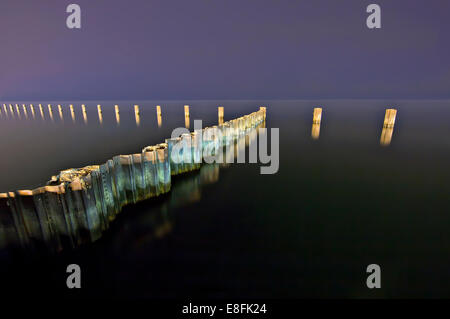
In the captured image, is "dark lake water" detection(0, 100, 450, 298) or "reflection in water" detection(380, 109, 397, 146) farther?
"reflection in water" detection(380, 109, 397, 146)

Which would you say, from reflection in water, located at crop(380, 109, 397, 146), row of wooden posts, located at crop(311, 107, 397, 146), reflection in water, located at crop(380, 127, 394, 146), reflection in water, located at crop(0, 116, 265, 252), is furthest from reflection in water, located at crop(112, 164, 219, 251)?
reflection in water, located at crop(380, 109, 397, 146)

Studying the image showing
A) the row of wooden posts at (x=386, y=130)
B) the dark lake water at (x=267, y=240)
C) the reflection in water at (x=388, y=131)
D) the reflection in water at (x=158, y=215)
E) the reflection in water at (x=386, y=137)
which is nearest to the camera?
the dark lake water at (x=267, y=240)

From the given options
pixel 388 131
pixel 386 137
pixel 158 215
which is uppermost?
pixel 388 131

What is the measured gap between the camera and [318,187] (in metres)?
6.75

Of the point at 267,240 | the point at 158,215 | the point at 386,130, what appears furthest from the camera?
the point at 386,130

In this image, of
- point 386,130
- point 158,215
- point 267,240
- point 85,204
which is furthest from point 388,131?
point 85,204

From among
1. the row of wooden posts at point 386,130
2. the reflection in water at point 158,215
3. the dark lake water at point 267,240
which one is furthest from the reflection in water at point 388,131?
the reflection in water at point 158,215

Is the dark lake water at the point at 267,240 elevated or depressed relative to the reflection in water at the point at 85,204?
depressed

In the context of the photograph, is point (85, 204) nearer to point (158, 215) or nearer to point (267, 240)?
point (158, 215)

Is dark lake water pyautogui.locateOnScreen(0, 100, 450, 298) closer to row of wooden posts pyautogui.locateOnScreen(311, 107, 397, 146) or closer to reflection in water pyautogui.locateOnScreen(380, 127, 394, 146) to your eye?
reflection in water pyautogui.locateOnScreen(380, 127, 394, 146)

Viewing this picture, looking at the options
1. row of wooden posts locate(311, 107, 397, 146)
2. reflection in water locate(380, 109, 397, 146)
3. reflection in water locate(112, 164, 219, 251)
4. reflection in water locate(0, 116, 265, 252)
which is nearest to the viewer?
reflection in water locate(0, 116, 265, 252)

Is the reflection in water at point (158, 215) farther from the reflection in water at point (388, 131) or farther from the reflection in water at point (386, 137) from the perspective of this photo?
the reflection in water at point (388, 131)
